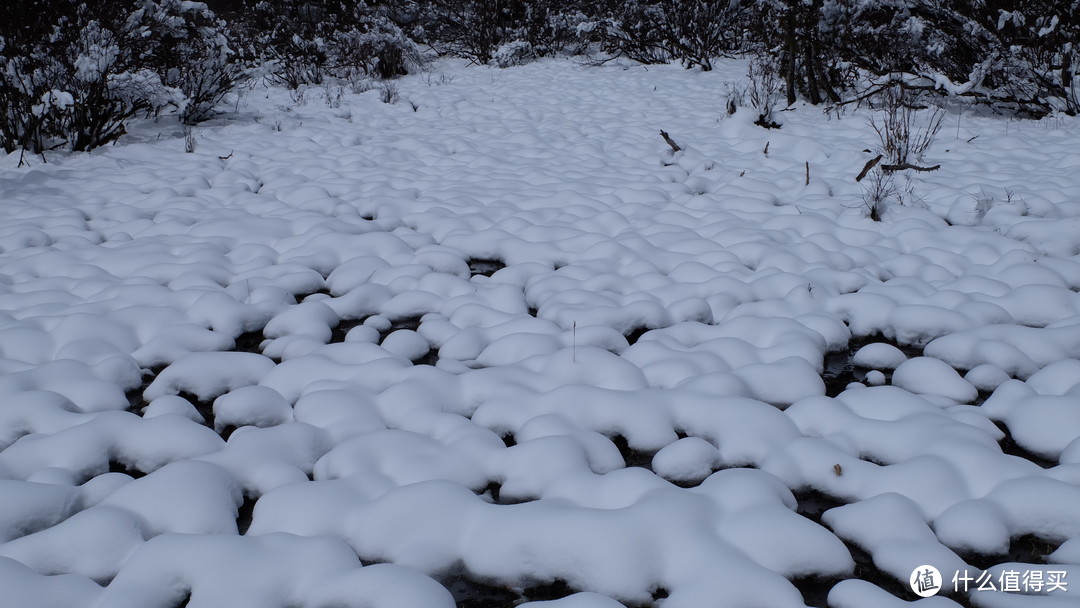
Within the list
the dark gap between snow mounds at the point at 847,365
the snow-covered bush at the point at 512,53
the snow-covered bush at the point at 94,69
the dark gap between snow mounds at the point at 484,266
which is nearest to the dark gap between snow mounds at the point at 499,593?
the dark gap between snow mounds at the point at 847,365

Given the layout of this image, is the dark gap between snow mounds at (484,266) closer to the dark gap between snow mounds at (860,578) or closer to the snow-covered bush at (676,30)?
the dark gap between snow mounds at (860,578)

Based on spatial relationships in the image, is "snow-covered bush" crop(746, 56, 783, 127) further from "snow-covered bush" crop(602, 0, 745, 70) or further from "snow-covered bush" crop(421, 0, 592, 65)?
"snow-covered bush" crop(421, 0, 592, 65)

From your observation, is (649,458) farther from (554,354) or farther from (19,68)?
(19,68)

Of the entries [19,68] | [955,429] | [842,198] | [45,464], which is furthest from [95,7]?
[955,429]

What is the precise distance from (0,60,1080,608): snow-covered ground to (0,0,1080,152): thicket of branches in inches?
38.5

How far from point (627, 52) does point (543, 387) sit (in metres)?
8.69

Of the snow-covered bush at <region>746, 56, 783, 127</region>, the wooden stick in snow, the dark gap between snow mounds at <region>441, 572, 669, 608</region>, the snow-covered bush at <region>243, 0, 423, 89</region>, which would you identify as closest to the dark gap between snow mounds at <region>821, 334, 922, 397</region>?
the dark gap between snow mounds at <region>441, 572, 669, 608</region>

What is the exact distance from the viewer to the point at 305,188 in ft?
14.7

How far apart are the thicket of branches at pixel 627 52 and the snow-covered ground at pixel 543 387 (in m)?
0.98

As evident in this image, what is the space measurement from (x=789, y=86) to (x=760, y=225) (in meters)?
3.41

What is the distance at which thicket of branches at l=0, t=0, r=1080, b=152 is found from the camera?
5.28 meters

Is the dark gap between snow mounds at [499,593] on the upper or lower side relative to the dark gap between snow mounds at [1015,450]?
lower

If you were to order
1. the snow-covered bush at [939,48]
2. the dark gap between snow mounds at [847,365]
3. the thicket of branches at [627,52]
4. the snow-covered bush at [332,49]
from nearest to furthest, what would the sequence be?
the dark gap between snow mounds at [847,365] < the thicket of branches at [627,52] < the snow-covered bush at [939,48] < the snow-covered bush at [332,49]

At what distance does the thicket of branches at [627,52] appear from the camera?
5.28 metres
